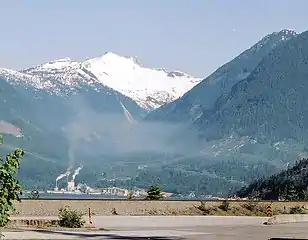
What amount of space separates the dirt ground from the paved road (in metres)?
3.49

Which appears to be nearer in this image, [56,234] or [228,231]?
[56,234]

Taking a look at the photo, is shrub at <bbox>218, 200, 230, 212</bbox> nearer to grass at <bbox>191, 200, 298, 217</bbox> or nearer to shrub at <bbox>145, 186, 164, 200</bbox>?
grass at <bbox>191, 200, 298, 217</bbox>

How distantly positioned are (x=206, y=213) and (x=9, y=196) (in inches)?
1913

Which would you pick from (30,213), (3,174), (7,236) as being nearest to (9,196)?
(3,174)

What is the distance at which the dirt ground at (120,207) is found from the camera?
2311 inches

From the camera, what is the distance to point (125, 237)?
41.4 m

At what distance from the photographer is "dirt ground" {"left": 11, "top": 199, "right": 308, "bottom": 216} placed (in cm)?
5869

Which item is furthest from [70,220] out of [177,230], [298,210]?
[298,210]

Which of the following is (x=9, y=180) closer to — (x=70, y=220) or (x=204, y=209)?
(x=70, y=220)

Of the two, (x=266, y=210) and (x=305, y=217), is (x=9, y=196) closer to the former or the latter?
(x=305, y=217)

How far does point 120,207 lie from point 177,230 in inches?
634

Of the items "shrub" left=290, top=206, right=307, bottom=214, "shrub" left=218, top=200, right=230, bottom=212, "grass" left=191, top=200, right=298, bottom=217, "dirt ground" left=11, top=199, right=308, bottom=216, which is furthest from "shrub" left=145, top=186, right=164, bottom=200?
"shrub" left=290, top=206, right=307, bottom=214

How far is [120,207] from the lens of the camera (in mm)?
64750

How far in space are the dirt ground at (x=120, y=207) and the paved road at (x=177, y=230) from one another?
3.49 metres
